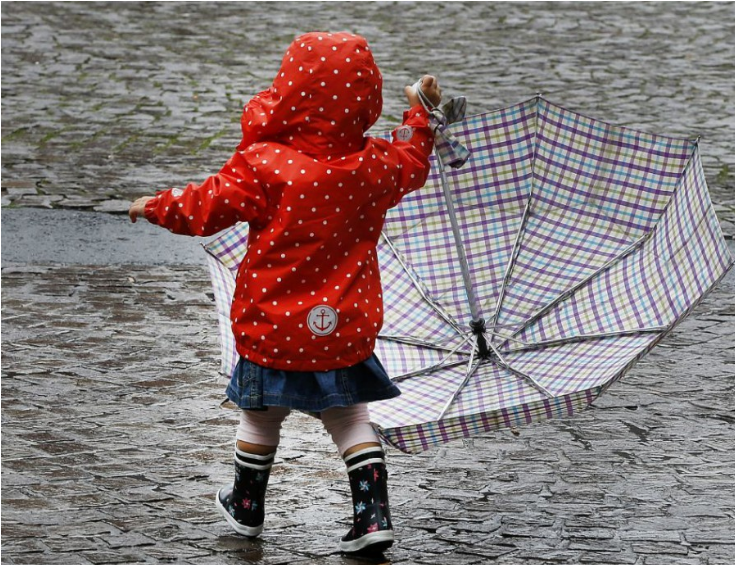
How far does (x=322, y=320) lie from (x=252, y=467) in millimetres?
582

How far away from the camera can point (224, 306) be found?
4281 millimetres

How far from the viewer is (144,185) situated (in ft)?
27.9

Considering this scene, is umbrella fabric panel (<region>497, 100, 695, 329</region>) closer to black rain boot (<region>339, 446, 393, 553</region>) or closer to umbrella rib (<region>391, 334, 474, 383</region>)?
umbrella rib (<region>391, 334, 474, 383</region>)

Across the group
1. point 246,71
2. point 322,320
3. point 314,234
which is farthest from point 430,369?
point 246,71

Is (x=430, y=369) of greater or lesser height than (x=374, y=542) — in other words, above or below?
above

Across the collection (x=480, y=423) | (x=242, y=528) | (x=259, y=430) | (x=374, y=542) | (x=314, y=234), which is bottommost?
(x=242, y=528)

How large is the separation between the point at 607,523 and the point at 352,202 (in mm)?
1380

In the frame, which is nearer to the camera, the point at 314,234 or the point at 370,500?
the point at 314,234

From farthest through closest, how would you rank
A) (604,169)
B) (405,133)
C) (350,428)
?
(604,169), (405,133), (350,428)

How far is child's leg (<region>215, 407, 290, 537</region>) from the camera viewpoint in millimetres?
4047

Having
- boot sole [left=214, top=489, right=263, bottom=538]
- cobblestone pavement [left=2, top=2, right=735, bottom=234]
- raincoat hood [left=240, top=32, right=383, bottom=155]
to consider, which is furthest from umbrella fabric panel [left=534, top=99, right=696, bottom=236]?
cobblestone pavement [left=2, top=2, right=735, bottom=234]

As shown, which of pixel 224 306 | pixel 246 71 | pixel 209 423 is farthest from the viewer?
pixel 246 71

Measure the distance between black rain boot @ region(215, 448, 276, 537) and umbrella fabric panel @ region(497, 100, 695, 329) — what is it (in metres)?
1.02

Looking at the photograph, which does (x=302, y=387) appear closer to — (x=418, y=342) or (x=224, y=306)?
(x=224, y=306)
